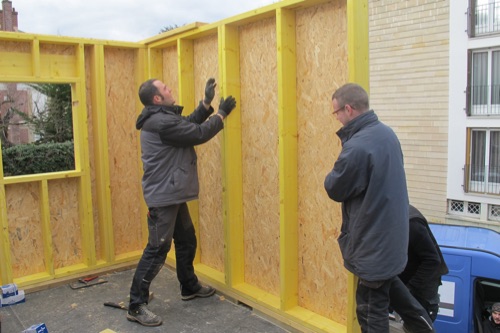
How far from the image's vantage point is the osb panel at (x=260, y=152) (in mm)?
3787

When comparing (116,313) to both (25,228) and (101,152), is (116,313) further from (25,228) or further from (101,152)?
(101,152)

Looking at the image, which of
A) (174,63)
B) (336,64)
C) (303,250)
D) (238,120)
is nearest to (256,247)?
(303,250)

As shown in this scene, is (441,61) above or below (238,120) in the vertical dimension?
above

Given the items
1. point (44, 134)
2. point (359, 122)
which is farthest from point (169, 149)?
point (44, 134)

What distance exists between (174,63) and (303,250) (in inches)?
101

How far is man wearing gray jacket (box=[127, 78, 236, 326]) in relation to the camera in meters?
3.68

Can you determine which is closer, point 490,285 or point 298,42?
point 298,42

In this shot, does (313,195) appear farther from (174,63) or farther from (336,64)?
→ (174,63)

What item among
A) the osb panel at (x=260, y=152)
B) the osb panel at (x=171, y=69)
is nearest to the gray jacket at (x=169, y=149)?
the osb panel at (x=260, y=152)

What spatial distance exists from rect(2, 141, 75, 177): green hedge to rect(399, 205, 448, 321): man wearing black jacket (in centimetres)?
1194

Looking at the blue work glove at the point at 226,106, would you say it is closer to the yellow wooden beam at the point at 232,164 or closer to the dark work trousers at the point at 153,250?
the yellow wooden beam at the point at 232,164

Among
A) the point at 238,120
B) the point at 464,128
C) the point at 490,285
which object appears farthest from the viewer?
the point at 464,128

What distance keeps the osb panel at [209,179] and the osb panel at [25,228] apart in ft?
5.46

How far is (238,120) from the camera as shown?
4090 millimetres
